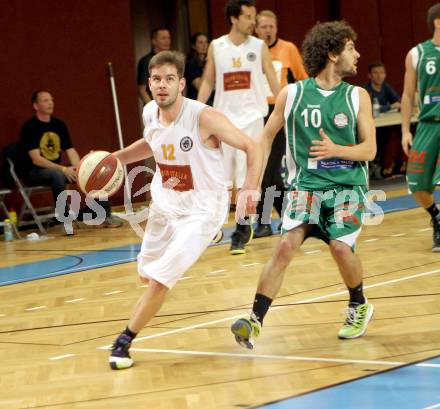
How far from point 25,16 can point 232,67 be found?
462cm

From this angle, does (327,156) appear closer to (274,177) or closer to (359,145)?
(359,145)

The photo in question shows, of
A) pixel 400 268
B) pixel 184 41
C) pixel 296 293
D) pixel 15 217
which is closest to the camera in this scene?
pixel 296 293

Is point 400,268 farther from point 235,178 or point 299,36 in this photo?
point 299,36

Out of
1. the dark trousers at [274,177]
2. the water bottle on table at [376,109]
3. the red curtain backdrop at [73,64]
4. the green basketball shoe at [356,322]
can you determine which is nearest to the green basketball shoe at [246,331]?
the green basketball shoe at [356,322]

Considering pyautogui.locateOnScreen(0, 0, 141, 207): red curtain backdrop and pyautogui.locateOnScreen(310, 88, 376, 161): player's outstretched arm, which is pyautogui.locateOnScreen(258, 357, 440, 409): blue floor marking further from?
pyautogui.locateOnScreen(0, 0, 141, 207): red curtain backdrop

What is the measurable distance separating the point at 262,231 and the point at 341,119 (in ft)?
15.6

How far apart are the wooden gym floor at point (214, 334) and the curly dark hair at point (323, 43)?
5.04ft

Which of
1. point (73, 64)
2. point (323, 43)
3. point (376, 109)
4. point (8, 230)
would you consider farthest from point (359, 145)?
point (376, 109)

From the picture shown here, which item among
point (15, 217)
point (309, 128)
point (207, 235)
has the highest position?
point (309, 128)

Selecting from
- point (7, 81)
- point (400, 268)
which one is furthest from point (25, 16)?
point (400, 268)

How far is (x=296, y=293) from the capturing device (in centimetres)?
723

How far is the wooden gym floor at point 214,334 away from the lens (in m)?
4.88

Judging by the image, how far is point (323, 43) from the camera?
18.7ft

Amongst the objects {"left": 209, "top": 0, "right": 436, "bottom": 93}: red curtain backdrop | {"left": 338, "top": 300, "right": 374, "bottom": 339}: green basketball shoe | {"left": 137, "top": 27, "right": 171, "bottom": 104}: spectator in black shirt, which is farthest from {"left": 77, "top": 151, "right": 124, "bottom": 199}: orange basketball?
{"left": 209, "top": 0, "right": 436, "bottom": 93}: red curtain backdrop
